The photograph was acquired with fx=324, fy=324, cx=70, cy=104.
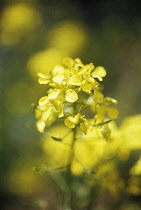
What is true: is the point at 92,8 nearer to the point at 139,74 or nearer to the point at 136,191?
the point at 139,74

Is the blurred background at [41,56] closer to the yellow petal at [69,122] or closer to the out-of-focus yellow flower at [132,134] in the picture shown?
the out-of-focus yellow flower at [132,134]

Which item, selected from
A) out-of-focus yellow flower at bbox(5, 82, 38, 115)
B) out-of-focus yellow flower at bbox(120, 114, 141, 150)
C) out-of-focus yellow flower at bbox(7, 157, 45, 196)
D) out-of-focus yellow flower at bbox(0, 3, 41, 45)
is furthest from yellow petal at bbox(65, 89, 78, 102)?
out-of-focus yellow flower at bbox(0, 3, 41, 45)

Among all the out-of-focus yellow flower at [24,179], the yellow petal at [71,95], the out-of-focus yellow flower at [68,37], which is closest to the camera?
the yellow petal at [71,95]

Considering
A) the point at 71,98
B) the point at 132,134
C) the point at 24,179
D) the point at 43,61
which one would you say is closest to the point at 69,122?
the point at 71,98

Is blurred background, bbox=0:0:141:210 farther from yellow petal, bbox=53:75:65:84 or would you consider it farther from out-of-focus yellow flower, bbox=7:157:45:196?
yellow petal, bbox=53:75:65:84

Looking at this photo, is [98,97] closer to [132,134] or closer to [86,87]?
[86,87]

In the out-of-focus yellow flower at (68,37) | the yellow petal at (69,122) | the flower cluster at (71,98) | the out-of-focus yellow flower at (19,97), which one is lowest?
the out-of-focus yellow flower at (19,97)

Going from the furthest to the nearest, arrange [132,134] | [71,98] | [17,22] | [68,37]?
1. [68,37]
2. [17,22]
3. [132,134]
4. [71,98]

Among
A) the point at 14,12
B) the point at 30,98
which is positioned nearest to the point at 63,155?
the point at 30,98

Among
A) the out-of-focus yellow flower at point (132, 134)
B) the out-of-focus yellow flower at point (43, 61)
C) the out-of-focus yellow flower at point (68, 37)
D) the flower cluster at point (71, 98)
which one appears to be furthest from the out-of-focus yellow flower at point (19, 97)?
the flower cluster at point (71, 98)
